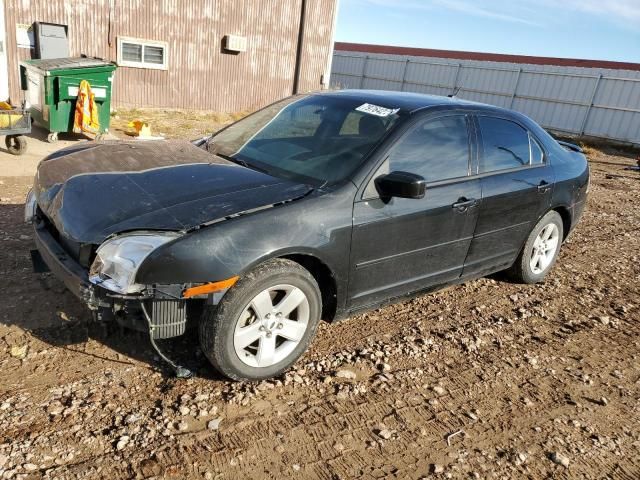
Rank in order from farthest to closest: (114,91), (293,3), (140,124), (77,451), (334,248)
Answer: (293,3)
(114,91)
(140,124)
(334,248)
(77,451)

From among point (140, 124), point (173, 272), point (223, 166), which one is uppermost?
point (223, 166)

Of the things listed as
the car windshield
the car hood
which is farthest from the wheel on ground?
the car windshield

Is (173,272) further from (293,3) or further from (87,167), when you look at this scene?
(293,3)

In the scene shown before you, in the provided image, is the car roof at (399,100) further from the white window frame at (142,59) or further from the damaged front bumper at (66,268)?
the white window frame at (142,59)

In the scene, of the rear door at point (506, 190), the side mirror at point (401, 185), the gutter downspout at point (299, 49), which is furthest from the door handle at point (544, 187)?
the gutter downspout at point (299, 49)

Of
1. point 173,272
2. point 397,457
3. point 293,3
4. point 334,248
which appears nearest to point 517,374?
point 397,457

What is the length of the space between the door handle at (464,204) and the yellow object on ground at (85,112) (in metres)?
7.47

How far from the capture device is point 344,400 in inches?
115

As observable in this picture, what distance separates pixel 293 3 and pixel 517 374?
13.9 m

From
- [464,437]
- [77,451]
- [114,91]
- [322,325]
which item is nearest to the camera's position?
[77,451]

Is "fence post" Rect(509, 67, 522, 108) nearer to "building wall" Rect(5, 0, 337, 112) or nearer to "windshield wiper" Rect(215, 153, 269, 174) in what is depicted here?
"building wall" Rect(5, 0, 337, 112)

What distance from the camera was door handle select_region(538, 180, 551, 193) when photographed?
14.1ft

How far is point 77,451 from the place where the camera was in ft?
7.70

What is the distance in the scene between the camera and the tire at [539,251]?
455 centimetres
